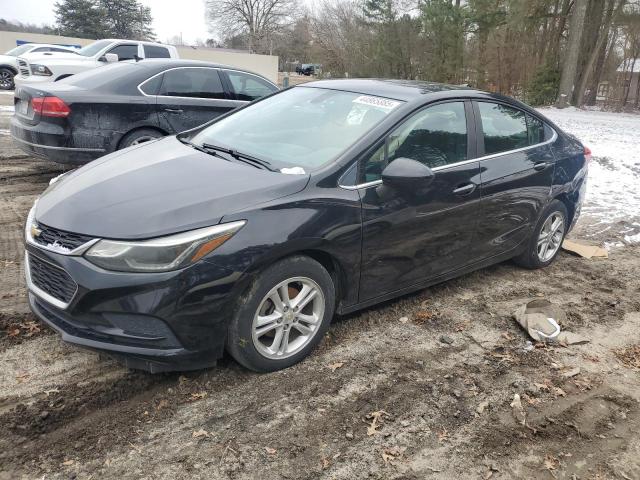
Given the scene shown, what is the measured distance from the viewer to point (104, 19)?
202 ft

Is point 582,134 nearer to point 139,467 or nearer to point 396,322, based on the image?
point 396,322

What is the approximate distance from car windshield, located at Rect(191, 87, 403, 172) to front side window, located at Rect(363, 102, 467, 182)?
0.19 m

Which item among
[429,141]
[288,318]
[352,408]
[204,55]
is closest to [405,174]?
[429,141]

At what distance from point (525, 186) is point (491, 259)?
692mm

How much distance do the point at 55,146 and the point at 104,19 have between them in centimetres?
6409

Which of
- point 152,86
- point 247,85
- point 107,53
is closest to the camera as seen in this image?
point 152,86

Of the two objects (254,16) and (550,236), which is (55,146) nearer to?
(550,236)

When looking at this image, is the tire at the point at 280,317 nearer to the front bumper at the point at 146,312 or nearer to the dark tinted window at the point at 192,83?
the front bumper at the point at 146,312

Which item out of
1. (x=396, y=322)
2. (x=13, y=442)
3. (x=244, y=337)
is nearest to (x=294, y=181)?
(x=244, y=337)

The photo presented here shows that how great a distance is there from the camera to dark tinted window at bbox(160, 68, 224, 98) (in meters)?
7.08

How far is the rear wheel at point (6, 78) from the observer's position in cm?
1947

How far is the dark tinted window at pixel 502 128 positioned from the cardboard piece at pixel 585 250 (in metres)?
1.71

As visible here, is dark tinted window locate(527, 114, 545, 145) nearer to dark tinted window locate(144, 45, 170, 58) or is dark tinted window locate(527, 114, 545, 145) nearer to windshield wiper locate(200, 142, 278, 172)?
windshield wiper locate(200, 142, 278, 172)

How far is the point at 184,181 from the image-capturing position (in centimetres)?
316
